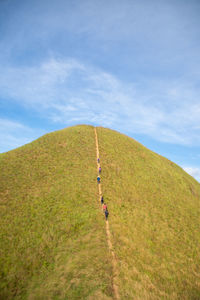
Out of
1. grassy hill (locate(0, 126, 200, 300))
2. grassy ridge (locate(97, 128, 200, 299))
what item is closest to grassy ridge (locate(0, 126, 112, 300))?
grassy hill (locate(0, 126, 200, 300))

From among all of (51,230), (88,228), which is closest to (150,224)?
(88,228)

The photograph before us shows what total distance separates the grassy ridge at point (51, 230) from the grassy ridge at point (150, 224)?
280 centimetres

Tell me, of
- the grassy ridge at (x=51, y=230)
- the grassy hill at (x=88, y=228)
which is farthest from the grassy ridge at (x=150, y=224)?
the grassy ridge at (x=51, y=230)

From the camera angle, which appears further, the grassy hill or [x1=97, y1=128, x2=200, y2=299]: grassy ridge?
[x1=97, y1=128, x2=200, y2=299]: grassy ridge

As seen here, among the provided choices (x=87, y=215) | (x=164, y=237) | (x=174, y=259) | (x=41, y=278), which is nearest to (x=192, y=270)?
(x=174, y=259)

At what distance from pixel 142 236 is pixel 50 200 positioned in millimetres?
15240

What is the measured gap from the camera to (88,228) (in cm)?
2083

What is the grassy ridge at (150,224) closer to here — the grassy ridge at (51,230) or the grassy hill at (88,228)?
the grassy hill at (88,228)

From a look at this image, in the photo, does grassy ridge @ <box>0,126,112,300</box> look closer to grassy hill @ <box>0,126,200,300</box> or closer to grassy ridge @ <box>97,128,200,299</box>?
grassy hill @ <box>0,126,200,300</box>

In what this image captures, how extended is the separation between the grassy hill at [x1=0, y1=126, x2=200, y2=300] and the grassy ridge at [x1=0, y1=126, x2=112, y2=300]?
0.31 ft

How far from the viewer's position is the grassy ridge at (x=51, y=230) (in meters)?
14.5

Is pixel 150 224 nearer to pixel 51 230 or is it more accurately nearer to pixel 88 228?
pixel 88 228

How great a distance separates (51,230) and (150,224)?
636 inches

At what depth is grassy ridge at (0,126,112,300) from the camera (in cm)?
1454
